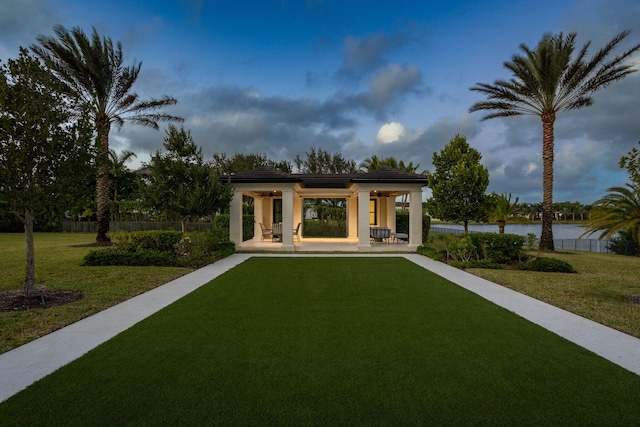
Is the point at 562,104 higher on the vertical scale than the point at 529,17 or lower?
lower

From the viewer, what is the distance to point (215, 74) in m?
16.7

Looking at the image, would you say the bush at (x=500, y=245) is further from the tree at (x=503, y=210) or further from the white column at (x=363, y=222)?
the tree at (x=503, y=210)

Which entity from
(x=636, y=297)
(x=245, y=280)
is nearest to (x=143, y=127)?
(x=245, y=280)

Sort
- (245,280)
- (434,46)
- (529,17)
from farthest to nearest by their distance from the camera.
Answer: (434,46), (529,17), (245,280)

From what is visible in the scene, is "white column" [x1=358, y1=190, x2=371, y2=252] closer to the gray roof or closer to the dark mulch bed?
the gray roof

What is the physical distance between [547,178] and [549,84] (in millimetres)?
4183

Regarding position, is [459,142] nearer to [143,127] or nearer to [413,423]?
[413,423]

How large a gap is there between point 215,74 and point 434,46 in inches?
435

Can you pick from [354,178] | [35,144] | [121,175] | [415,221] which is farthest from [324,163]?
[35,144]

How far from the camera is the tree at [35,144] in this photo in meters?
5.22

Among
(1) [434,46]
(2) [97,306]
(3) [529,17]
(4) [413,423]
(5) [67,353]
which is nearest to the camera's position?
(4) [413,423]

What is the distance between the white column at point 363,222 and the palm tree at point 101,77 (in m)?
11.1

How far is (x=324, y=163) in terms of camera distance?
122 feet

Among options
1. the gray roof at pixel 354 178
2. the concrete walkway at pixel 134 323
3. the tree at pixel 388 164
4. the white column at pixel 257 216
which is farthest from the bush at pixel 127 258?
the tree at pixel 388 164
